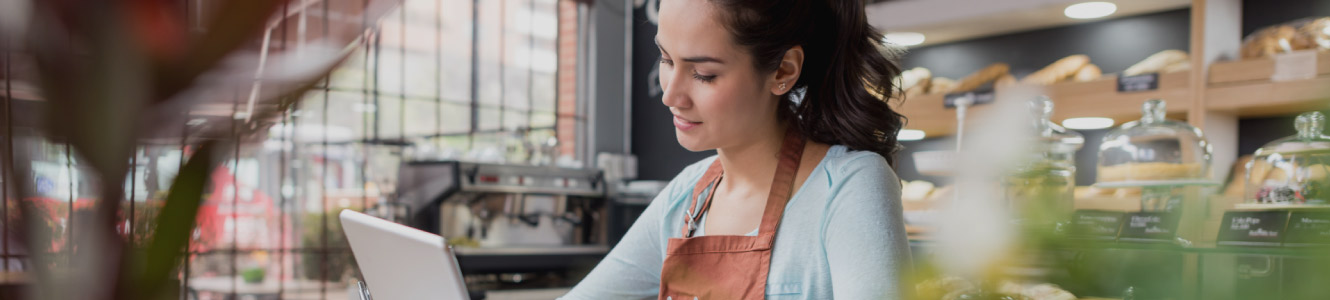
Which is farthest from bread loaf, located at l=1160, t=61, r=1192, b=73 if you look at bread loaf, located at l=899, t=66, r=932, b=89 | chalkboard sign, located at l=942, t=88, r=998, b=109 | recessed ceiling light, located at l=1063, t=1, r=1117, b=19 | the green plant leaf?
the green plant leaf

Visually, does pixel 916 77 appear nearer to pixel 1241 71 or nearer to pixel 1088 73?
pixel 1088 73

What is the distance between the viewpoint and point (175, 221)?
0.23 m

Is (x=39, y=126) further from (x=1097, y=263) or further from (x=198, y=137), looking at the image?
(x=1097, y=263)

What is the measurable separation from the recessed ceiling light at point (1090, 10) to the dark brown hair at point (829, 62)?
2803 mm

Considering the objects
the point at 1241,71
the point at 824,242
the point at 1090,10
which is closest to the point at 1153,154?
the point at 1241,71

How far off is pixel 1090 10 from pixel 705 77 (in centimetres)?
308

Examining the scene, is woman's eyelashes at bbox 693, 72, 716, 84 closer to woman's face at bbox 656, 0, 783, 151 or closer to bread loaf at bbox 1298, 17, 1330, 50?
woman's face at bbox 656, 0, 783, 151

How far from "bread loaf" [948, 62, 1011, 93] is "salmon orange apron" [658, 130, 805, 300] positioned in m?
2.86

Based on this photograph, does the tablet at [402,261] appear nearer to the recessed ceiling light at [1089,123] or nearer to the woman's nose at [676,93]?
the woman's nose at [676,93]

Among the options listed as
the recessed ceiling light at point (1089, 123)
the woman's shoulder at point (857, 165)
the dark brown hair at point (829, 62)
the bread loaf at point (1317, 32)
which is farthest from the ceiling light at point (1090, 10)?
the woman's shoulder at point (857, 165)

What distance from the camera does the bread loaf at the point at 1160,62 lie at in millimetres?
3475

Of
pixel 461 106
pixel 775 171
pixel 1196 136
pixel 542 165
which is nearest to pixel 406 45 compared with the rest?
pixel 461 106

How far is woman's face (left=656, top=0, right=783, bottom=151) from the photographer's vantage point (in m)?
1.19

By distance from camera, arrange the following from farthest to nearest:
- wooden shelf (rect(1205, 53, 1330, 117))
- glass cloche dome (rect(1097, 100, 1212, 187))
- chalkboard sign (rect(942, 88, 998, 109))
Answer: chalkboard sign (rect(942, 88, 998, 109)), wooden shelf (rect(1205, 53, 1330, 117)), glass cloche dome (rect(1097, 100, 1212, 187))
